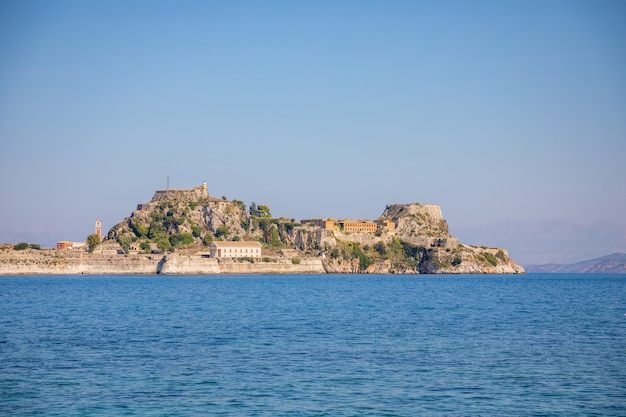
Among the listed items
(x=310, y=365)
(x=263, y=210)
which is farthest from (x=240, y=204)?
(x=310, y=365)

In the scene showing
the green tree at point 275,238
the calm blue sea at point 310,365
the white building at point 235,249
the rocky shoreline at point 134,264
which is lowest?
the calm blue sea at point 310,365

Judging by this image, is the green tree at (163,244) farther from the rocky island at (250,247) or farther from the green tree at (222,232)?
the green tree at (222,232)

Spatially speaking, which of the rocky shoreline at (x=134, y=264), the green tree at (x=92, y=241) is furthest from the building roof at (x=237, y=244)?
the green tree at (x=92, y=241)

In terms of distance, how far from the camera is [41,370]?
26391 mm

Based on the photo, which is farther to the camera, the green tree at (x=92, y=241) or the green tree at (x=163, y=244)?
the green tree at (x=163, y=244)

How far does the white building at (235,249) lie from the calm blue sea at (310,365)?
333 ft

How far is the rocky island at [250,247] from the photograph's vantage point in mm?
140250

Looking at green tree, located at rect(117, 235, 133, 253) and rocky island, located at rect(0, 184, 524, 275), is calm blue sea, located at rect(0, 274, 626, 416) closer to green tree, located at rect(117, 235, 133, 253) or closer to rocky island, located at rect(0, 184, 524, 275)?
rocky island, located at rect(0, 184, 524, 275)

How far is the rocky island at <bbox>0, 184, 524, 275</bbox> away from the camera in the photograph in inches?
5522

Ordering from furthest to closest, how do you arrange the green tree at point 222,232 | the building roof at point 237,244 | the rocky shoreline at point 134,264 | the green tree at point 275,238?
the green tree at point 275,238, the green tree at point 222,232, the building roof at point 237,244, the rocky shoreline at point 134,264

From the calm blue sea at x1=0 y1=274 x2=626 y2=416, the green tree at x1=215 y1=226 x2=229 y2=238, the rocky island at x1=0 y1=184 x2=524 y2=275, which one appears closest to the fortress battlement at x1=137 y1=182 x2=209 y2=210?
the rocky island at x1=0 y1=184 x2=524 y2=275

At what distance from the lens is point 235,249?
152 metres

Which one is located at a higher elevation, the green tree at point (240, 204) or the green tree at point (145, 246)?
the green tree at point (240, 204)

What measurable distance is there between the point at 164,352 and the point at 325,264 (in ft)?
456
